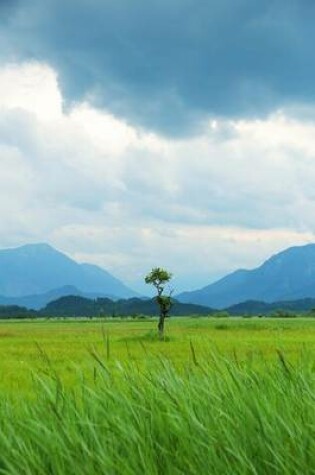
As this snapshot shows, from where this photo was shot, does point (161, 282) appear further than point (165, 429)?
Yes

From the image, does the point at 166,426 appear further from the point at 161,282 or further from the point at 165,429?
the point at 161,282

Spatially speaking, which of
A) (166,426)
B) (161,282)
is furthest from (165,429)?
(161,282)

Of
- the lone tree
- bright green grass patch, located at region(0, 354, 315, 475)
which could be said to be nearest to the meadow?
bright green grass patch, located at region(0, 354, 315, 475)

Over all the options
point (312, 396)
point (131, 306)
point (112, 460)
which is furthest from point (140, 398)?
point (131, 306)

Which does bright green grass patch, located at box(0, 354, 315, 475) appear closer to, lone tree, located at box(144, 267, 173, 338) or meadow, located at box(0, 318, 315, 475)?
meadow, located at box(0, 318, 315, 475)

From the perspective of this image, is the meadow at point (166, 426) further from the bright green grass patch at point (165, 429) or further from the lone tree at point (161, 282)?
the lone tree at point (161, 282)

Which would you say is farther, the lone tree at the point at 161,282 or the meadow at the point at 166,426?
the lone tree at the point at 161,282

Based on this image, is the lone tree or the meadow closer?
the meadow

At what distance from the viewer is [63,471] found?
3660 mm

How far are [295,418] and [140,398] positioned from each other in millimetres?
814

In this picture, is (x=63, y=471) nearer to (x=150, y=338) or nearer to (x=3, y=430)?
(x=3, y=430)

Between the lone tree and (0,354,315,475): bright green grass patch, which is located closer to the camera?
(0,354,315,475): bright green grass patch

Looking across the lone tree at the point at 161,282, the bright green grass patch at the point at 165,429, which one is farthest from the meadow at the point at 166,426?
the lone tree at the point at 161,282

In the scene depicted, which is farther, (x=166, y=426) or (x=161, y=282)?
(x=161, y=282)
